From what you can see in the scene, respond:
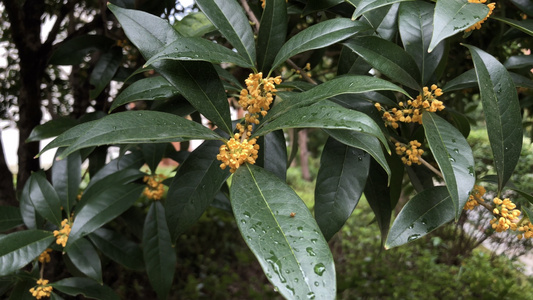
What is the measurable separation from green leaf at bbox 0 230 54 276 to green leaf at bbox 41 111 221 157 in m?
0.46

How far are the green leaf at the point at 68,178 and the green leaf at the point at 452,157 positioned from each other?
3.08 feet

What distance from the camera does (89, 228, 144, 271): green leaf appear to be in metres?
1.24

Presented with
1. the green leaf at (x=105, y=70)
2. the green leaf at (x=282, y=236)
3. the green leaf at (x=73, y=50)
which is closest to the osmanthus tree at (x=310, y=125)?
the green leaf at (x=282, y=236)

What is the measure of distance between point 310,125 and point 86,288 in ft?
2.99

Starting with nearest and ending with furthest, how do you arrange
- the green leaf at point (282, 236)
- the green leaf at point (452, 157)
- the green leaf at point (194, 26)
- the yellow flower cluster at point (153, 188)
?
the green leaf at point (282, 236) → the green leaf at point (452, 157) → the green leaf at point (194, 26) → the yellow flower cluster at point (153, 188)

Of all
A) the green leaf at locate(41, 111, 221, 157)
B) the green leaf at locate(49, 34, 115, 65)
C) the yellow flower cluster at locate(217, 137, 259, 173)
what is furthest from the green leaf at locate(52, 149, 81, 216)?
the yellow flower cluster at locate(217, 137, 259, 173)

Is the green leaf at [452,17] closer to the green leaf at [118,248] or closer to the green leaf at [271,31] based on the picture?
the green leaf at [271,31]

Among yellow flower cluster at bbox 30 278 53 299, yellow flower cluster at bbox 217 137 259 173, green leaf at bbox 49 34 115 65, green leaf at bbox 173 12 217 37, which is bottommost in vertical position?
yellow flower cluster at bbox 30 278 53 299

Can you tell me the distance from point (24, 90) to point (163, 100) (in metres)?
1.11

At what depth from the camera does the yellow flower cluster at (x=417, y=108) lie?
714 millimetres

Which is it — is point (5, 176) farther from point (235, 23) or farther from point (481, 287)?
point (481, 287)

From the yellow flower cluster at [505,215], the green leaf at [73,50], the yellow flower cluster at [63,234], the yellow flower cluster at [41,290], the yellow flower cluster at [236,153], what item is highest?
the green leaf at [73,50]

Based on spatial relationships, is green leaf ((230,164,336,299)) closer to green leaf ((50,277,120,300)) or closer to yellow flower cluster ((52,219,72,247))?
yellow flower cluster ((52,219,72,247))

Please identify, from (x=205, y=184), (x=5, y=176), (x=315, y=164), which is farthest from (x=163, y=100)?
(x=315, y=164)
